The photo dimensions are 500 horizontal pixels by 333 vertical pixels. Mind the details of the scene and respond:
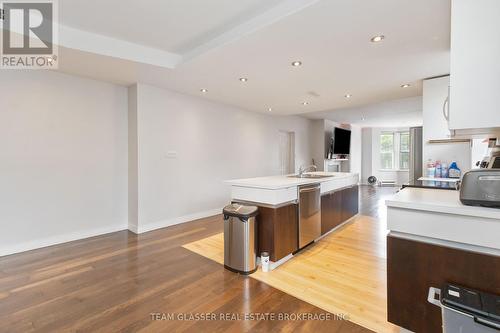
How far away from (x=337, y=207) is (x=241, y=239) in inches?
79.0

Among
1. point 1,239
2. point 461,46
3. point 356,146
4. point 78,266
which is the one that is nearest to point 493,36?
point 461,46

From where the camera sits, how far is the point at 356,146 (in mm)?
10469

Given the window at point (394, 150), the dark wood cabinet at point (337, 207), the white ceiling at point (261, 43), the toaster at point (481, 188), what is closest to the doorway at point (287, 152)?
the dark wood cabinet at point (337, 207)

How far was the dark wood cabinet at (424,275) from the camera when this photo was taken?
1.22 meters

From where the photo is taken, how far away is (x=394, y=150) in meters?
10.4

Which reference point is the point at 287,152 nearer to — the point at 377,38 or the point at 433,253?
the point at 377,38

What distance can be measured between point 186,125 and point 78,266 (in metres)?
2.82

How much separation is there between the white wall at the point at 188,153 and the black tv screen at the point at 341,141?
12.1 ft

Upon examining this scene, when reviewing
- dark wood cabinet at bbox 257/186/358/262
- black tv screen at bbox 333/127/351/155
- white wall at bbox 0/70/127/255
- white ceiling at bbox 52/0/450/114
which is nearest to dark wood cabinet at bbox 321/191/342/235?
dark wood cabinet at bbox 257/186/358/262

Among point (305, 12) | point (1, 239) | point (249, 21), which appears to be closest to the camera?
point (305, 12)

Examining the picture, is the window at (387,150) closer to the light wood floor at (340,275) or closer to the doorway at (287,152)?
the doorway at (287,152)

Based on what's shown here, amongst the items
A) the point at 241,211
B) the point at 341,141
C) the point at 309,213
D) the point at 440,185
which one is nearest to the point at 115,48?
the point at 241,211

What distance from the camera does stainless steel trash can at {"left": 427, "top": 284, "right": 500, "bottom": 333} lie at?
0.98 metres

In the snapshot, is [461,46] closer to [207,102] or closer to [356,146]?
[207,102]
